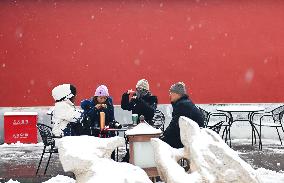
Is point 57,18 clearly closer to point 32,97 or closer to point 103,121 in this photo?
point 32,97

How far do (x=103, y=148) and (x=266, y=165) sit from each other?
16.0 ft

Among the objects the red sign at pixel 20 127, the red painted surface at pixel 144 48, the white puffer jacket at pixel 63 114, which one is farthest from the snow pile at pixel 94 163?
the red painted surface at pixel 144 48

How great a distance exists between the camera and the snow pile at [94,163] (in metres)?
5.02

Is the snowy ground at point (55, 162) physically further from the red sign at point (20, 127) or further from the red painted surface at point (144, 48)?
the red painted surface at point (144, 48)

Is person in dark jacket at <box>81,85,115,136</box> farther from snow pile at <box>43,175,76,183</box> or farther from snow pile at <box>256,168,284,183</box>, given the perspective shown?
snow pile at <box>256,168,284,183</box>

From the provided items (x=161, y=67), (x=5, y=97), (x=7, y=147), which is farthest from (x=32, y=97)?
(x=161, y=67)

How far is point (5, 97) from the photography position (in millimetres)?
12484

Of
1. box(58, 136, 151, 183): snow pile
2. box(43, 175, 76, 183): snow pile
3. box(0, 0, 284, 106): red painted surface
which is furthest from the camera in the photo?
box(0, 0, 284, 106): red painted surface

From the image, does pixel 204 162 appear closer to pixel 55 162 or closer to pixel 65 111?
pixel 65 111

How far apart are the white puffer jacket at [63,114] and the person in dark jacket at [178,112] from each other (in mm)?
1438

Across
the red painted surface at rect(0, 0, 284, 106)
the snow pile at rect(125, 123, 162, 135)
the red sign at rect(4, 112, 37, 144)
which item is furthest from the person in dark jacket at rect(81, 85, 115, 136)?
the red painted surface at rect(0, 0, 284, 106)

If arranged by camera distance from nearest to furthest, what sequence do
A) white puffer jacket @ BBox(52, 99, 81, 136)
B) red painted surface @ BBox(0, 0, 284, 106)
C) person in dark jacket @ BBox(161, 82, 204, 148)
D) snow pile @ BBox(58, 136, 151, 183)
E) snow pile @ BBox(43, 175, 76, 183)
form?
snow pile @ BBox(58, 136, 151, 183) → person in dark jacket @ BBox(161, 82, 204, 148) → white puffer jacket @ BBox(52, 99, 81, 136) → snow pile @ BBox(43, 175, 76, 183) → red painted surface @ BBox(0, 0, 284, 106)

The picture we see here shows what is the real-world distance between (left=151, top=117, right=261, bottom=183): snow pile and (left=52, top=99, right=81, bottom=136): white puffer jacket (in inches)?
104

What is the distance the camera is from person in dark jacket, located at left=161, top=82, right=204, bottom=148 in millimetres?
7199
